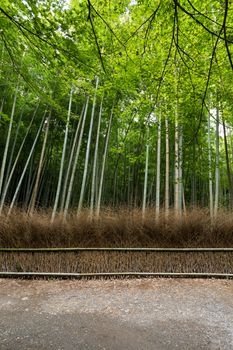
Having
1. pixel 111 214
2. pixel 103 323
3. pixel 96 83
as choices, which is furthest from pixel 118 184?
pixel 103 323

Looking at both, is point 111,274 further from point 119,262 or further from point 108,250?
point 108,250

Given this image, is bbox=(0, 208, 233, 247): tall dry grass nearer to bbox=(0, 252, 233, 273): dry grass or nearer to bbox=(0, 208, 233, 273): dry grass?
bbox=(0, 208, 233, 273): dry grass

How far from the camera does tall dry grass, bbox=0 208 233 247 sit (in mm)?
3191

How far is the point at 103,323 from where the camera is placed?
1.89 metres

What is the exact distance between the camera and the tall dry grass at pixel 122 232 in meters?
3.19

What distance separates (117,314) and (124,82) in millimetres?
3934

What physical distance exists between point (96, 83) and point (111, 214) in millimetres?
3535

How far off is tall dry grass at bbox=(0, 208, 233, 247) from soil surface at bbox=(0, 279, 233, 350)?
0.54m

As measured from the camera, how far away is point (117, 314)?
80.4 inches

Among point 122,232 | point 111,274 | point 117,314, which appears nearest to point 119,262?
point 111,274

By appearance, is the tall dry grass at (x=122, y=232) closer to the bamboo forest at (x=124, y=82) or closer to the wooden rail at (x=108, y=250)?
the wooden rail at (x=108, y=250)

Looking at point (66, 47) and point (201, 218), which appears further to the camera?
point (201, 218)

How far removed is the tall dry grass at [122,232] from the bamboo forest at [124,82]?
1.05 feet

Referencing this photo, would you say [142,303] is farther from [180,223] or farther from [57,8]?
[57,8]
